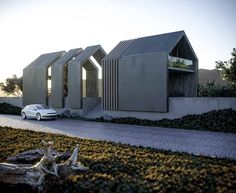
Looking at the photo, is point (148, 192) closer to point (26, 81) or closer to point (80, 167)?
point (80, 167)

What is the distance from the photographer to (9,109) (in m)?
32.5

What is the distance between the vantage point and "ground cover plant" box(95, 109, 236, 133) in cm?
1587

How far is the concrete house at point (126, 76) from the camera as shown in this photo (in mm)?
20297

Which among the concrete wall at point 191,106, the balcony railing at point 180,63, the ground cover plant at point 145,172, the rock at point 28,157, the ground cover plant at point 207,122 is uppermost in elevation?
the balcony railing at point 180,63

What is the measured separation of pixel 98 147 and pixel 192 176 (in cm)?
457

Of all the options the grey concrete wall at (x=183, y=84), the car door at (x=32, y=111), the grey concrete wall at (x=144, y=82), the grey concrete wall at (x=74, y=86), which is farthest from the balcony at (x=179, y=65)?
the car door at (x=32, y=111)

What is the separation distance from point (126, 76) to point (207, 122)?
8.14 metres

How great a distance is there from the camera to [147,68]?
20797 mm

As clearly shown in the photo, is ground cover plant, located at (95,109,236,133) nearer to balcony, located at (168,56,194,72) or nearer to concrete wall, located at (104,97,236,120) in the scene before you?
concrete wall, located at (104,97,236,120)

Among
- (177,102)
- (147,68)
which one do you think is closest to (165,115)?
(177,102)

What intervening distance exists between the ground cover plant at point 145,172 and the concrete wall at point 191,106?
9.48 metres

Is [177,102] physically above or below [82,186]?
above

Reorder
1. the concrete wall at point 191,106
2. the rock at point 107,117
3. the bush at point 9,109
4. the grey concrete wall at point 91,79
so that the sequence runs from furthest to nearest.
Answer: the bush at point 9,109 < the grey concrete wall at point 91,79 < the rock at point 107,117 < the concrete wall at point 191,106

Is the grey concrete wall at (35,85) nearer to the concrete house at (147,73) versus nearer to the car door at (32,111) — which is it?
the car door at (32,111)
